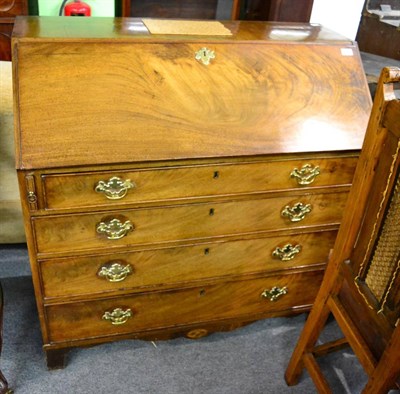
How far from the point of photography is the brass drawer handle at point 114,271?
161cm

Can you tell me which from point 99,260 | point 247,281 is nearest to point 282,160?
point 247,281

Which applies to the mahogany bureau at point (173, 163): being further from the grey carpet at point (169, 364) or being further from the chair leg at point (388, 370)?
the chair leg at point (388, 370)

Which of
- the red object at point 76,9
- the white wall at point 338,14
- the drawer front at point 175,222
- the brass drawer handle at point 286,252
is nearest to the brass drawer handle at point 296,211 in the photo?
the drawer front at point 175,222

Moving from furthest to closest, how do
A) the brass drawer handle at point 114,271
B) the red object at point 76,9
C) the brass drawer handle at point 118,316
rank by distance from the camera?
the red object at point 76,9 < the brass drawer handle at point 118,316 < the brass drawer handle at point 114,271

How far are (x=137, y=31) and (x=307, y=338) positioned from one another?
1221mm

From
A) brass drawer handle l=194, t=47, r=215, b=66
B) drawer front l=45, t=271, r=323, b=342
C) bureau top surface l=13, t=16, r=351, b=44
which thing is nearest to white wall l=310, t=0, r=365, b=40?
bureau top surface l=13, t=16, r=351, b=44

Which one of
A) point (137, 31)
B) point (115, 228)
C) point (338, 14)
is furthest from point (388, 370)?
point (338, 14)

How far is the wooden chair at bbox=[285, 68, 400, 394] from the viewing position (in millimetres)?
1196

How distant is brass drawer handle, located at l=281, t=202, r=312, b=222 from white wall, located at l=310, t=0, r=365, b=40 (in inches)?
49.6

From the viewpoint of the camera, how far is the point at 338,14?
8.59ft

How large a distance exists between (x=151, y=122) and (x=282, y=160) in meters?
0.44

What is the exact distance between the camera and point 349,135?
5.37 feet

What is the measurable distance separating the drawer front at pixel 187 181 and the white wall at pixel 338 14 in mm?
1217

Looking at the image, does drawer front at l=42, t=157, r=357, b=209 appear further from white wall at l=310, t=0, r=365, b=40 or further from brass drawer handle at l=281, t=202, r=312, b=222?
white wall at l=310, t=0, r=365, b=40
